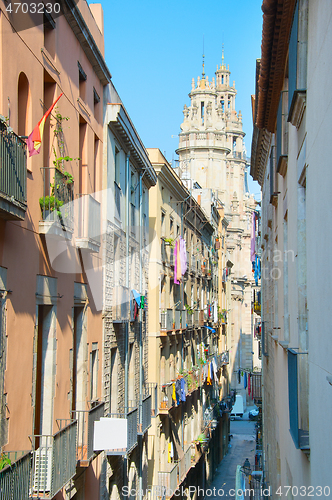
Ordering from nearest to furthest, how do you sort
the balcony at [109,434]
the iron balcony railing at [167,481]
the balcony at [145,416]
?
the balcony at [109,434]
the balcony at [145,416]
the iron balcony railing at [167,481]

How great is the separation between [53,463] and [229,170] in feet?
235

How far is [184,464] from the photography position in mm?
29828

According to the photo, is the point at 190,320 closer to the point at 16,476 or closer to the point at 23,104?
the point at 23,104

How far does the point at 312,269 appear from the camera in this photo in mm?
7398

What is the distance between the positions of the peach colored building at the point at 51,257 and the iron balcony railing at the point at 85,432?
0.11ft

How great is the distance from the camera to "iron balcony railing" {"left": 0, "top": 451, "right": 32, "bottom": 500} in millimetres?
7910

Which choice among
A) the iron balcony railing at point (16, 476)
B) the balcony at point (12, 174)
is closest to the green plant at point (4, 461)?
the iron balcony railing at point (16, 476)

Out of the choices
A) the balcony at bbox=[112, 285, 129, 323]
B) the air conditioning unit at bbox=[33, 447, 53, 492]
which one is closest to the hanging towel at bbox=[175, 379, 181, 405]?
the balcony at bbox=[112, 285, 129, 323]

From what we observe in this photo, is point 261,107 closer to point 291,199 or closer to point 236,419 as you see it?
point 291,199

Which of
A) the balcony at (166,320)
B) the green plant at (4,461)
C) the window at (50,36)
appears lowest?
the green plant at (4,461)

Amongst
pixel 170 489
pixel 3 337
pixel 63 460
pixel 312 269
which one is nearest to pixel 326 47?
pixel 312 269

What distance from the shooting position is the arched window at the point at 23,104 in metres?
10.1

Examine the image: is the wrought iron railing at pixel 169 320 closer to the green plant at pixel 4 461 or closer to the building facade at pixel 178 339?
the building facade at pixel 178 339

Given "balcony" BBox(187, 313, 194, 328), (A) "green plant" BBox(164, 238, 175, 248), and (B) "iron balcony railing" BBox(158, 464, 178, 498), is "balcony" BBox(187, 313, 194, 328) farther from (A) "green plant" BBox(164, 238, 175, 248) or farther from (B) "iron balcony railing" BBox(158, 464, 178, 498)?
(B) "iron balcony railing" BBox(158, 464, 178, 498)
